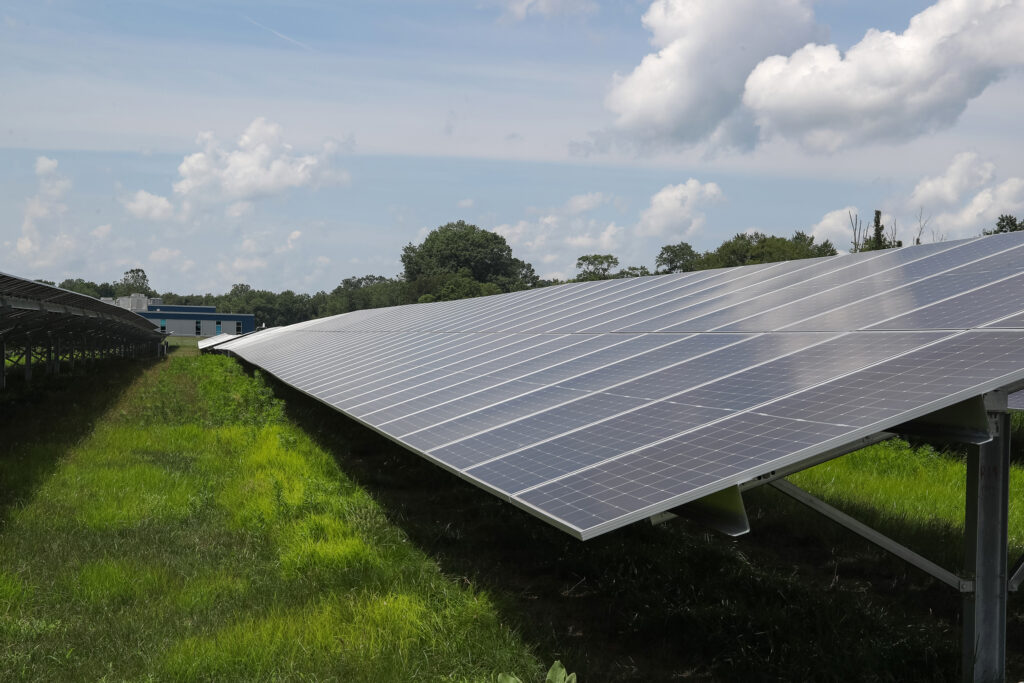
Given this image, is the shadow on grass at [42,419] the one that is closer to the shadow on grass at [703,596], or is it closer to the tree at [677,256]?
the shadow on grass at [703,596]

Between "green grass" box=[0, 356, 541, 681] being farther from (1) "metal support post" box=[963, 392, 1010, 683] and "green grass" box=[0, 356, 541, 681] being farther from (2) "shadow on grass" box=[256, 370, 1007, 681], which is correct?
(1) "metal support post" box=[963, 392, 1010, 683]

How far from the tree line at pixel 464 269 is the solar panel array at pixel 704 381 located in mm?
63990

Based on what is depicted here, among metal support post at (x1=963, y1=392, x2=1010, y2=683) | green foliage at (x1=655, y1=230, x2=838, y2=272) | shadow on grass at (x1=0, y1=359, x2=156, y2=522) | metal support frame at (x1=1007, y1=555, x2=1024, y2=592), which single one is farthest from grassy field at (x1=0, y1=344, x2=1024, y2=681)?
green foliage at (x1=655, y1=230, x2=838, y2=272)

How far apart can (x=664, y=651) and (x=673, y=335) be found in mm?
4367

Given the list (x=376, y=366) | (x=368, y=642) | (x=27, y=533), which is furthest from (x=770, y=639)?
(x=376, y=366)

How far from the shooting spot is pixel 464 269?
422 feet

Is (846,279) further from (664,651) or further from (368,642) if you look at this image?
(368,642)

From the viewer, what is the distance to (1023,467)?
48.5ft

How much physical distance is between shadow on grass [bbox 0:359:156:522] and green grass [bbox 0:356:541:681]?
0.47 meters

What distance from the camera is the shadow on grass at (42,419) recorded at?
13.6 m

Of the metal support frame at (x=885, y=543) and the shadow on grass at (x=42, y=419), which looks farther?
the shadow on grass at (x=42, y=419)

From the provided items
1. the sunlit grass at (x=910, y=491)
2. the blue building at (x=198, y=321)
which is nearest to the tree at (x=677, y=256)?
the blue building at (x=198, y=321)

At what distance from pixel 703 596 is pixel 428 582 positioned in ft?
9.25

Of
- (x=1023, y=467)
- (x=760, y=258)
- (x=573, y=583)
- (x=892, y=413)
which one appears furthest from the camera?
(x=760, y=258)
